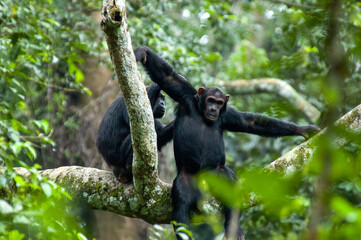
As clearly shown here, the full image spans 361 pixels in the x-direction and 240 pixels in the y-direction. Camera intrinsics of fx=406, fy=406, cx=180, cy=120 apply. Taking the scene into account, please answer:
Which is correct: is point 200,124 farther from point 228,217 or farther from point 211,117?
point 228,217

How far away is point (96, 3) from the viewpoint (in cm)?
921

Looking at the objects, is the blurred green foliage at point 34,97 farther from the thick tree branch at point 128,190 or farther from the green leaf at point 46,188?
the thick tree branch at point 128,190

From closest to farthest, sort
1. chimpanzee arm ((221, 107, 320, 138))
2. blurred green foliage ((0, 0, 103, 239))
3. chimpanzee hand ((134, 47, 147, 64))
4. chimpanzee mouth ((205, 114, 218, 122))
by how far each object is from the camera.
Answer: blurred green foliage ((0, 0, 103, 239))
chimpanzee hand ((134, 47, 147, 64))
chimpanzee mouth ((205, 114, 218, 122))
chimpanzee arm ((221, 107, 320, 138))

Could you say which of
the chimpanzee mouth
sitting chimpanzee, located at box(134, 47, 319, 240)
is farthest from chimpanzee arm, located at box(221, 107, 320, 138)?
the chimpanzee mouth

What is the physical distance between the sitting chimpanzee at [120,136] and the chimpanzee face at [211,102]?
2.26 ft

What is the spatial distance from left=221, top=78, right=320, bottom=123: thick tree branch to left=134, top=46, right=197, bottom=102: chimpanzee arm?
13.3 ft

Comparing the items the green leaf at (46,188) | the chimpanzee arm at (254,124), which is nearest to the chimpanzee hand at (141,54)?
the chimpanzee arm at (254,124)

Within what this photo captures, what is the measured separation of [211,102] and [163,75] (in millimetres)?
809

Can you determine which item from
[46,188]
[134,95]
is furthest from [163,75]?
[46,188]

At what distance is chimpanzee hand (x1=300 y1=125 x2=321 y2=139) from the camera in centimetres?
563

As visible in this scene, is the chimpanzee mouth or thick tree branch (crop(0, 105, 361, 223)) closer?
thick tree branch (crop(0, 105, 361, 223))

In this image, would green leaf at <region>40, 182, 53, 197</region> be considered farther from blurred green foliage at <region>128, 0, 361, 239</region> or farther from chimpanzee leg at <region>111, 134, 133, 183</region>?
chimpanzee leg at <region>111, 134, 133, 183</region>

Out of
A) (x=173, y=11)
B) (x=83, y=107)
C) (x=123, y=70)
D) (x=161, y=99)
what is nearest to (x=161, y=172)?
(x=83, y=107)

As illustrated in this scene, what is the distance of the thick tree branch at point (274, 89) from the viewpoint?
29.9 ft
